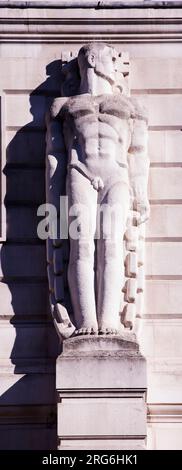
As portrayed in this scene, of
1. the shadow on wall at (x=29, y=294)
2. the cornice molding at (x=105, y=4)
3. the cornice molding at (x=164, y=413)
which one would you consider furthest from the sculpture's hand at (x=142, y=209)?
the cornice molding at (x=105, y=4)

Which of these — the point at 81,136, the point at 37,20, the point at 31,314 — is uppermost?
the point at 37,20

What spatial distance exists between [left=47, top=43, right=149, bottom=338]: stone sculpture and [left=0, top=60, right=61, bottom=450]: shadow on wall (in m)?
0.42

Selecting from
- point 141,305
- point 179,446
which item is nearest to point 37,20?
point 141,305

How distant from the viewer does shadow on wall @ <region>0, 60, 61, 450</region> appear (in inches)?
1009

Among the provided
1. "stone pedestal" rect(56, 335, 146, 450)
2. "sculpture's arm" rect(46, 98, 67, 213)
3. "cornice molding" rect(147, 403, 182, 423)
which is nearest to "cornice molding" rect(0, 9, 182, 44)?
"sculpture's arm" rect(46, 98, 67, 213)

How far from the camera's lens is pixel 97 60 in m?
26.4

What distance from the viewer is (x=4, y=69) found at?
1059 inches

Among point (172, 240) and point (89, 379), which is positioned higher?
point (172, 240)

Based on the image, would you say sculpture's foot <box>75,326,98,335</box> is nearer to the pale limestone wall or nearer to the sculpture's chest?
the pale limestone wall

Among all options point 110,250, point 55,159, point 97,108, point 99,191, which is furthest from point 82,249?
point 97,108

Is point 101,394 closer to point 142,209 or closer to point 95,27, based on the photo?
point 142,209

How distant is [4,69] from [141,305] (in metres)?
3.66

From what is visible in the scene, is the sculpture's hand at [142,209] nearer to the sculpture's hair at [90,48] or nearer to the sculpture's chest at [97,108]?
the sculpture's chest at [97,108]

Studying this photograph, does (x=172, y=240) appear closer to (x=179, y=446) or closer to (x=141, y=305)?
(x=141, y=305)
